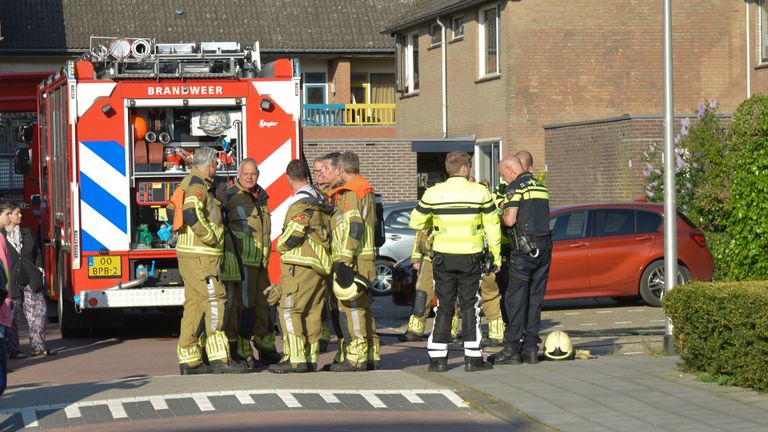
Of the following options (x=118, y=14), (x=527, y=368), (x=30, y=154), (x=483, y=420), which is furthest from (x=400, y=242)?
(x=118, y=14)

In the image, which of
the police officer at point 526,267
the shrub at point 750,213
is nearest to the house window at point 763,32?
the shrub at point 750,213

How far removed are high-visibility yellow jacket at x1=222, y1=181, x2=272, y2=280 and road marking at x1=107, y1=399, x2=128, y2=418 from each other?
2173 mm

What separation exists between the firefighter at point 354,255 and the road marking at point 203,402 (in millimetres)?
1817

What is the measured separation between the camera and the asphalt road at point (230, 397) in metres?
9.55

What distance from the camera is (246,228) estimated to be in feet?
41.1

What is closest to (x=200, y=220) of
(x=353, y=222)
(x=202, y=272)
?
(x=202, y=272)

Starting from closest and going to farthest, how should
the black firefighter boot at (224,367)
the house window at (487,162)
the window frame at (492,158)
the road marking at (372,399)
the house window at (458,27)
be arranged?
1. the road marking at (372,399)
2. the black firefighter boot at (224,367)
3. the window frame at (492,158)
4. the house window at (487,162)
5. the house window at (458,27)

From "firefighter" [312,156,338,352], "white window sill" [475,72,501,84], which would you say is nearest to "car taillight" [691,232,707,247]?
"firefighter" [312,156,338,352]

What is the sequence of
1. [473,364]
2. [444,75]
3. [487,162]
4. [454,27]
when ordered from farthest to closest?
[444,75] < [454,27] < [487,162] < [473,364]

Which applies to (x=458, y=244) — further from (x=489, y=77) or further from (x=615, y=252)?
(x=489, y=77)

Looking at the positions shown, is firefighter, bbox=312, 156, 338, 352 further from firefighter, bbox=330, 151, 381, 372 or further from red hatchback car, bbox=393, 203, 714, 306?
red hatchback car, bbox=393, 203, 714, 306

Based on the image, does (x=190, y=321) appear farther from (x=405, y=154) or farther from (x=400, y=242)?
(x=405, y=154)

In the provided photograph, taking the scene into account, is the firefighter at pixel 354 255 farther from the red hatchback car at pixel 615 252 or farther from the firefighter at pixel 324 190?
the red hatchback car at pixel 615 252

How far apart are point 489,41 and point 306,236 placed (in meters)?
23.6
